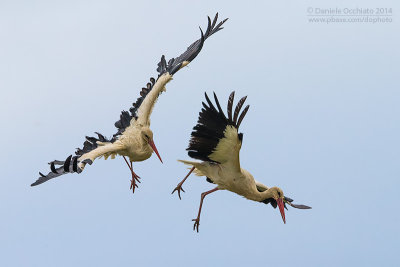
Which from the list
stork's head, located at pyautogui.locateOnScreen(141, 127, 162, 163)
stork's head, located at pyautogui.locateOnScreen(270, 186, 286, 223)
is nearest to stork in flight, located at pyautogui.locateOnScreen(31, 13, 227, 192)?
stork's head, located at pyautogui.locateOnScreen(141, 127, 162, 163)

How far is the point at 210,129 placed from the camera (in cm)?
1113

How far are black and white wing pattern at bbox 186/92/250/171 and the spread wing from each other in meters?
2.26

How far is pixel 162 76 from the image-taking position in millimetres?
14273

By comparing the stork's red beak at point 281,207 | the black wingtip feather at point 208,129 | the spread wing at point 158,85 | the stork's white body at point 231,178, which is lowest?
the stork's red beak at point 281,207

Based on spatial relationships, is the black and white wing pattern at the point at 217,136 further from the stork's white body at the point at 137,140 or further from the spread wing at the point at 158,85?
the spread wing at the point at 158,85

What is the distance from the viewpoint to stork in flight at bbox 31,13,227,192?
11539mm

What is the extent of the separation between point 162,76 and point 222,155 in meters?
3.21

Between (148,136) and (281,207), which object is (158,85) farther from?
(281,207)

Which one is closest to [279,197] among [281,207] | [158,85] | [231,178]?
[281,207]

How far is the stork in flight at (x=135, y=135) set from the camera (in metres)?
11.5

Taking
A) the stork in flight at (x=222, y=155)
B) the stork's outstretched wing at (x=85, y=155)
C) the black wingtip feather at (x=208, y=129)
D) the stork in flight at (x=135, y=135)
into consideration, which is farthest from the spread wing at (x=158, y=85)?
the black wingtip feather at (x=208, y=129)

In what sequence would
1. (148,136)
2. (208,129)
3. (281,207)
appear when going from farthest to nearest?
1. (148,136)
2. (281,207)
3. (208,129)

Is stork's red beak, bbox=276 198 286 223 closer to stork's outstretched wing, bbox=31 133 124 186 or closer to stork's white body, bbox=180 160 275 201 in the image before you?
stork's white body, bbox=180 160 275 201

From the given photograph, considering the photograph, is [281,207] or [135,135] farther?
[135,135]
